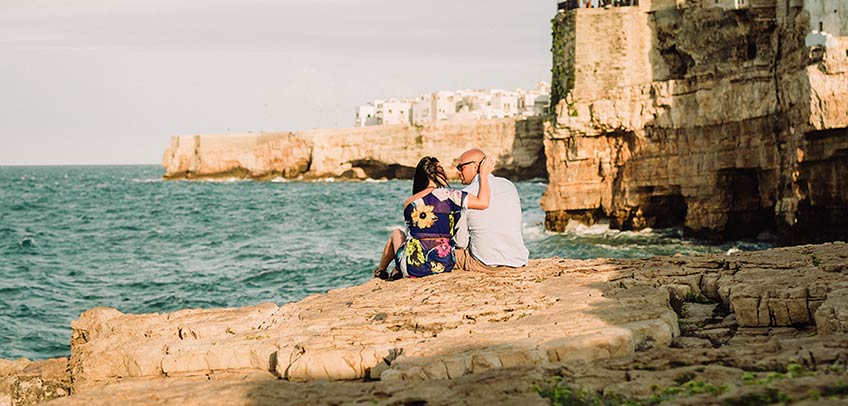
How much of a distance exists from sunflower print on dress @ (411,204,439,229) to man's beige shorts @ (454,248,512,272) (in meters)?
0.57

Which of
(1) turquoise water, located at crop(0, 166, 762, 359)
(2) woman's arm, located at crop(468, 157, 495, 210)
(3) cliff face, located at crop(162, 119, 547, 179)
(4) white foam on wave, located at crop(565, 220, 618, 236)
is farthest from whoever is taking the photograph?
(3) cliff face, located at crop(162, 119, 547, 179)

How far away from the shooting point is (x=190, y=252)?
30641 millimetres

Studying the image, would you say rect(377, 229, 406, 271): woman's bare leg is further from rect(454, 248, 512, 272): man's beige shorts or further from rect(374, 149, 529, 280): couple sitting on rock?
rect(454, 248, 512, 272): man's beige shorts

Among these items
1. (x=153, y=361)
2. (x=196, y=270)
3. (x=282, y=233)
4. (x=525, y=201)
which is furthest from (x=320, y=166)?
(x=153, y=361)

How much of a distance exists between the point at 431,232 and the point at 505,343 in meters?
3.69

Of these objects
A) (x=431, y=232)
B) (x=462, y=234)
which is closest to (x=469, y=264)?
(x=462, y=234)

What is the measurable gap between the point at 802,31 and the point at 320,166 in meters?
61.1

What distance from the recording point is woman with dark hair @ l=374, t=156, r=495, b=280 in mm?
10109

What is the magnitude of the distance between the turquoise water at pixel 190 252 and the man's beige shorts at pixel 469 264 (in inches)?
319

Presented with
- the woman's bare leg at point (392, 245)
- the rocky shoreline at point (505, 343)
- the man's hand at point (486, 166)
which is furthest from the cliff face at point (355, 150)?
the rocky shoreline at point (505, 343)

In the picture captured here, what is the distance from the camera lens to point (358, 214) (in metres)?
46.8

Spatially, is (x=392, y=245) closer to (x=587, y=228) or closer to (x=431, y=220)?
(x=431, y=220)

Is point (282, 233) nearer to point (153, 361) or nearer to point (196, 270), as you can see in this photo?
point (196, 270)

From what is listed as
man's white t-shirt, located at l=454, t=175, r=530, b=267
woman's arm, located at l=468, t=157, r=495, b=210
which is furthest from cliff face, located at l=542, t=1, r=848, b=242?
woman's arm, located at l=468, t=157, r=495, b=210
